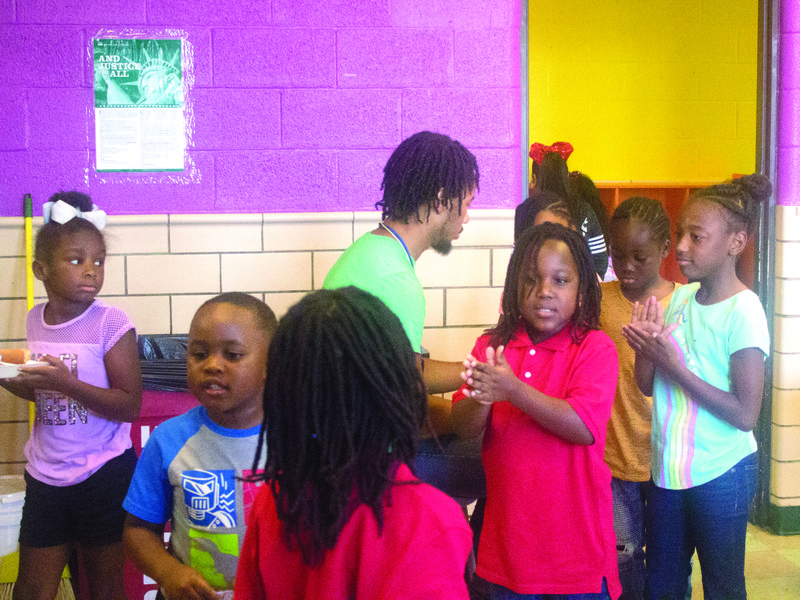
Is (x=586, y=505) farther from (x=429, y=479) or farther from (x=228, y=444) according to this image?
(x=228, y=444)

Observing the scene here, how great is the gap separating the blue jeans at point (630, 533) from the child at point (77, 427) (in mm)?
1334

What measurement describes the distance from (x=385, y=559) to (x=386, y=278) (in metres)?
0.93

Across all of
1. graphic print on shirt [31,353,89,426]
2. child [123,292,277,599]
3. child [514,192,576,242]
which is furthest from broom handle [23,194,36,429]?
child [514,192,576,242]

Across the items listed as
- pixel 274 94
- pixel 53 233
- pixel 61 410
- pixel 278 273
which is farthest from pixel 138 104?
pixel 61 410

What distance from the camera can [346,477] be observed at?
0.93m

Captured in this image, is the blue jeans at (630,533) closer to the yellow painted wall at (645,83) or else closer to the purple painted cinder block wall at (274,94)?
the purple painted cinder block wall at (274,94)

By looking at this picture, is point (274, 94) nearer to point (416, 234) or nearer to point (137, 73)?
point (137, 73)

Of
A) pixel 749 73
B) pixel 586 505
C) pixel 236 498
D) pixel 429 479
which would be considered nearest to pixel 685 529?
pixel 586 505

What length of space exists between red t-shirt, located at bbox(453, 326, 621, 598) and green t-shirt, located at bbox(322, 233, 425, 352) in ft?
0.74

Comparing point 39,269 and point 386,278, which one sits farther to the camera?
point 39,269

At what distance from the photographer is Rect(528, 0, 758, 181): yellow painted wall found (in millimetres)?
4914

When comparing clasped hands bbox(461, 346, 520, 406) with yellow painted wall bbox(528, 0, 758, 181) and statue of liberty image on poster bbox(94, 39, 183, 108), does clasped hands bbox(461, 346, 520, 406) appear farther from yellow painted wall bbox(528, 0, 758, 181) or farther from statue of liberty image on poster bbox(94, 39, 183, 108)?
yellow painted wall bbox(528, 0, 758, 181)

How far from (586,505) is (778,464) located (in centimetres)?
199

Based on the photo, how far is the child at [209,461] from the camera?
1296 millimetres
